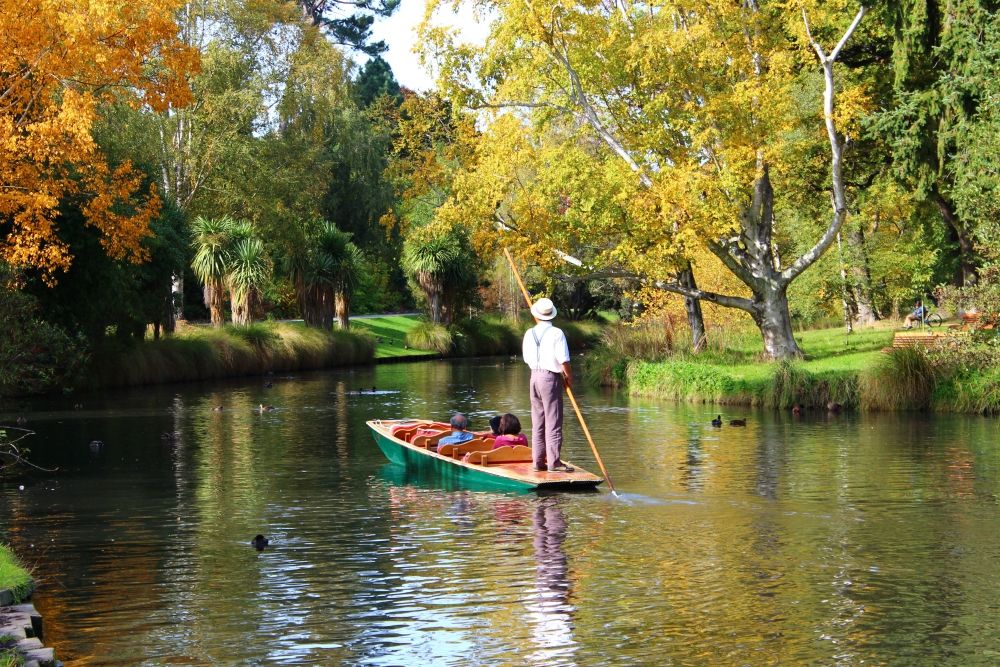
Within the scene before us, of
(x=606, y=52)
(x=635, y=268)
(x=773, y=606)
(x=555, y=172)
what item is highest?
(x=606, y=52)

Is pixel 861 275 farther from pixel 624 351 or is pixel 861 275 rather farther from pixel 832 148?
pixel 832 148

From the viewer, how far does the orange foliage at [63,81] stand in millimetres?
21969

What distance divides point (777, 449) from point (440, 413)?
932 cm

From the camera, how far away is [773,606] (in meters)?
10.7

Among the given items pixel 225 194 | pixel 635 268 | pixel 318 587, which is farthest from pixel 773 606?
pixel 225 194

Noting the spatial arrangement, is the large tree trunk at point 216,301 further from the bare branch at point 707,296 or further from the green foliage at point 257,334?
the bare branch at point 707,296

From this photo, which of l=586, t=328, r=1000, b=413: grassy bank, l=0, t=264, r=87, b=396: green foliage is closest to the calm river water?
l=0, t=264, r=87, b=396: green foliage

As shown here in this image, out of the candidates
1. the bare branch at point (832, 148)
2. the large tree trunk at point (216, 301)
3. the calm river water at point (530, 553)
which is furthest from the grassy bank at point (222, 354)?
the bare branch at point (832, 148)

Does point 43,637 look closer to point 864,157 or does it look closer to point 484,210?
point 484,210

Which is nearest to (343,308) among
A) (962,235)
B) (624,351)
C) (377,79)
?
(624,351)

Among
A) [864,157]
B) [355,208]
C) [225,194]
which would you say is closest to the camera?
[864,157]

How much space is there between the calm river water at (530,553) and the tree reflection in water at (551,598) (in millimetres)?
31

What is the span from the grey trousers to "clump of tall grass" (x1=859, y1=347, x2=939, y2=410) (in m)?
11.8

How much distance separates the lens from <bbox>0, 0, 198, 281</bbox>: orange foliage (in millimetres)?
21969
